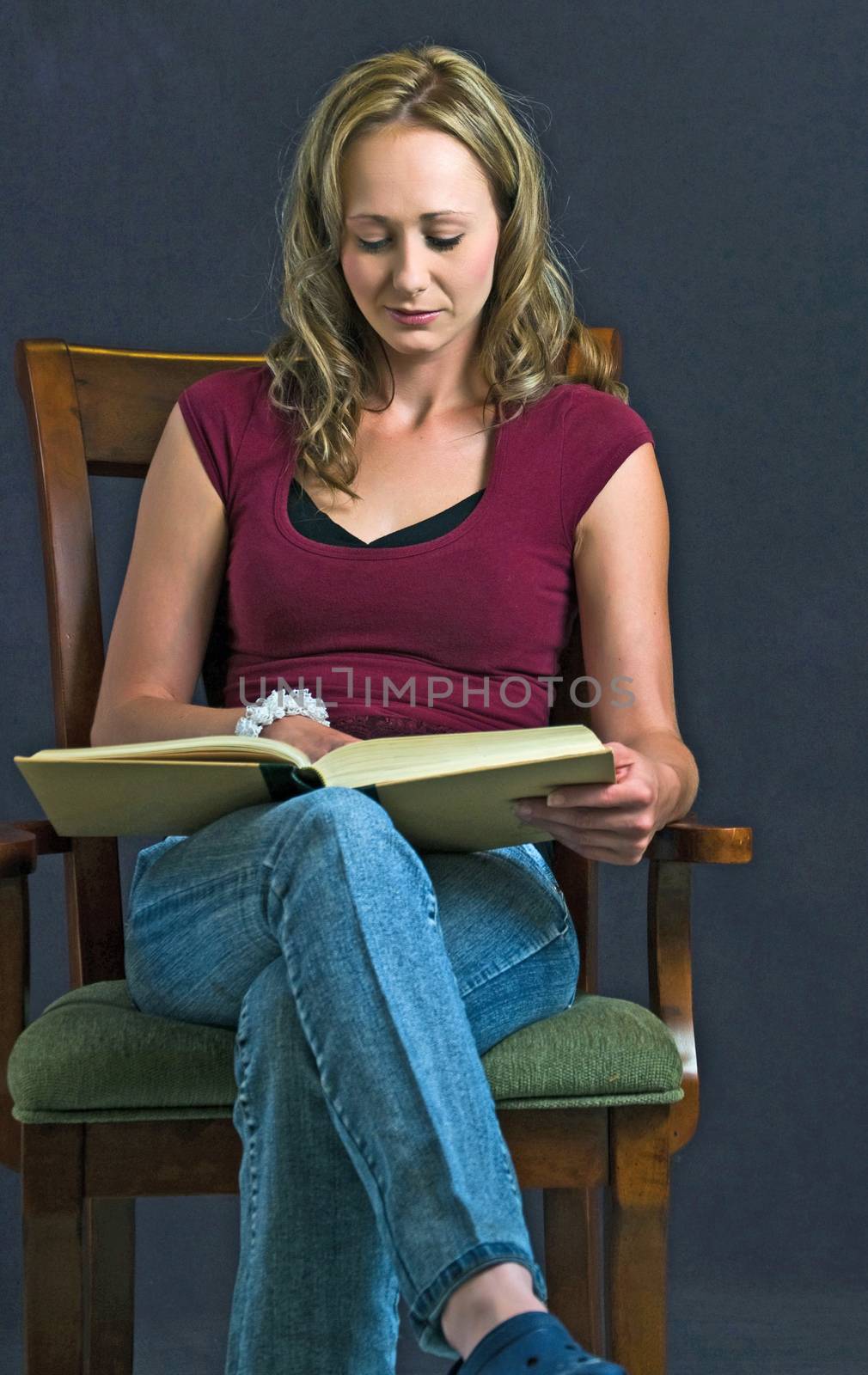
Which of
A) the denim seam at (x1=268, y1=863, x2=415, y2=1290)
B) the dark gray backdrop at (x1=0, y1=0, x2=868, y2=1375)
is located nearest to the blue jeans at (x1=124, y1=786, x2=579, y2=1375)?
the denim seam at (x1=268, y1=863, x2=415, y2=1290)

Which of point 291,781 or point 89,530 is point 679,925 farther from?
point 89,530

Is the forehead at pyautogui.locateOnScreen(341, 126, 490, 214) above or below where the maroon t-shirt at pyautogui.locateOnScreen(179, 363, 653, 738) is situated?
above

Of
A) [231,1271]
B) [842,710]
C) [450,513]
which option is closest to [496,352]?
[450,513]

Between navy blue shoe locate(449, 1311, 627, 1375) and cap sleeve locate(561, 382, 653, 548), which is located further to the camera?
cap sleeve locate(561, 382, 653, 548)

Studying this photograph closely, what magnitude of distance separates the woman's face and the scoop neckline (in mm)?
152

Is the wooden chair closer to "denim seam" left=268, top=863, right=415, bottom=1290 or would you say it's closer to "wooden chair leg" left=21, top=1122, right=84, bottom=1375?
"wooden chair leg" left=21, top=1122, right=84, bottom=1375

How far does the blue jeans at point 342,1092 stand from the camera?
100 centimetres

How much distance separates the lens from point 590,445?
1.69 metres

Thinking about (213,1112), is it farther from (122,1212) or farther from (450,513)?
(450,513)

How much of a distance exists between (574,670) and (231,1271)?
1.12 metres

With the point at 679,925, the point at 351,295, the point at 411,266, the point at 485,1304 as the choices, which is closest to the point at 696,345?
the point at 351,295

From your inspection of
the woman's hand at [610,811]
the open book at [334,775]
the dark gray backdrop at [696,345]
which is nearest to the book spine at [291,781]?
the open book at [334,775]

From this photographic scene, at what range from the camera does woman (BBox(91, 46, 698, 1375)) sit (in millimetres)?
1104

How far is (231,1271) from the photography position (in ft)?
7.64
